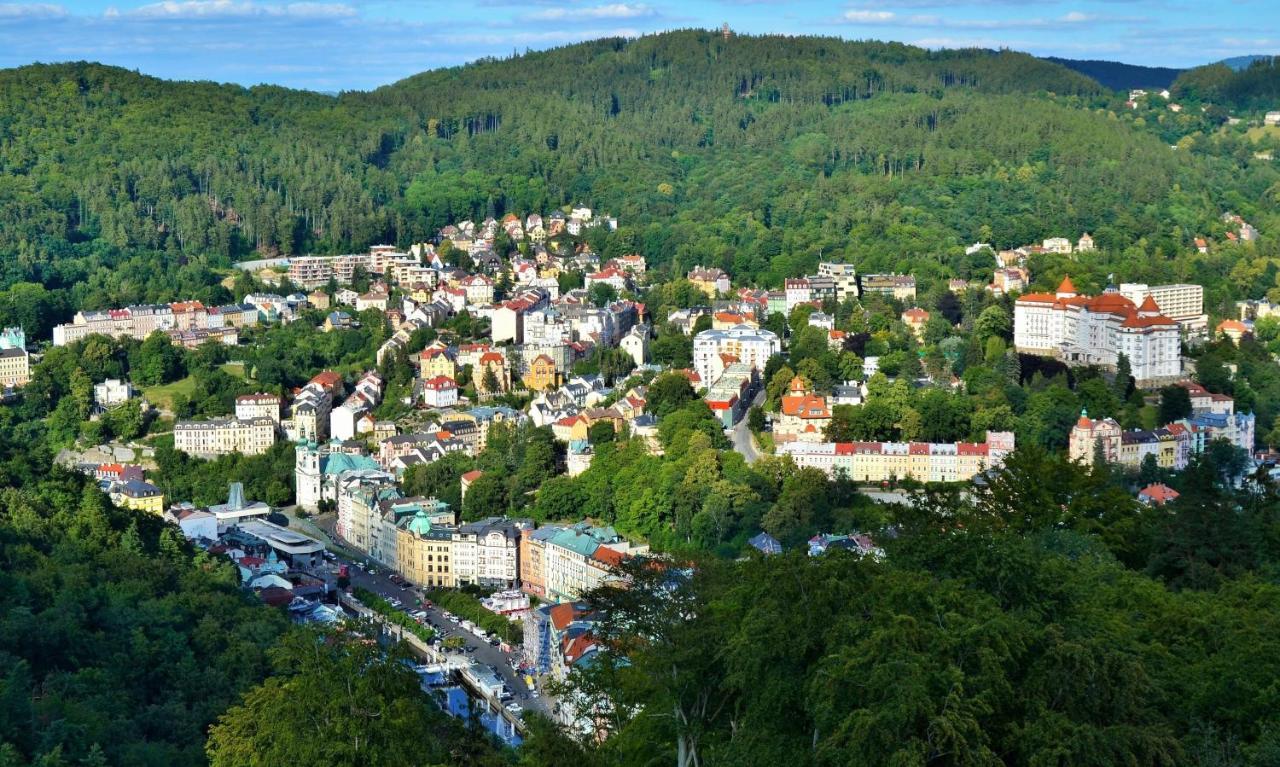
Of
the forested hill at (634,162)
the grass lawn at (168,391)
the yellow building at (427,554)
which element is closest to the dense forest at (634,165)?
the forested hill at (634,162)

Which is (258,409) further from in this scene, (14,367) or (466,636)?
(466,636)

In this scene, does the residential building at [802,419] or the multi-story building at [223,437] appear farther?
the multi-story building at [223,437]

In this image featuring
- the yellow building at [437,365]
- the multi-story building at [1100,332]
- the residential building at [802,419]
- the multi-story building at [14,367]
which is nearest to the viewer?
the residential building at [802,419]

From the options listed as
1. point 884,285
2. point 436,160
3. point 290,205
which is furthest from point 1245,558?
point 436,160

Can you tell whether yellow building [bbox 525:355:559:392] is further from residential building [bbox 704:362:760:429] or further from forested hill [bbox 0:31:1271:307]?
forested hill [bbox 0:31:1271:307]

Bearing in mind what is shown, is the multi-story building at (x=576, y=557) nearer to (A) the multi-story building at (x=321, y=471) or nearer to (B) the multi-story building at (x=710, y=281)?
(A) the multi-story building at (x=321, y=471)

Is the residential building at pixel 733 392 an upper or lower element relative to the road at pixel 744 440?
upper

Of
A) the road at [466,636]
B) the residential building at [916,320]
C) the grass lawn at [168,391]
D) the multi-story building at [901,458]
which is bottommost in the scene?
the road at [466,636]

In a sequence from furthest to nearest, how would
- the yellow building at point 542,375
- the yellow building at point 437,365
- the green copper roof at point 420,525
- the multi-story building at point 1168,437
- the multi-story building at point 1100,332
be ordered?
the yellow building at point 437,365, the yellow building at point 542,375, the multi-story building at point 1100,332, the multi-story building at point 1168,437, the green copper roof at point 420,525
